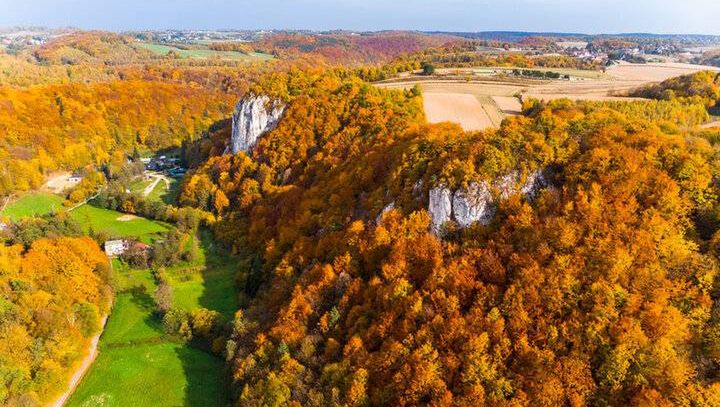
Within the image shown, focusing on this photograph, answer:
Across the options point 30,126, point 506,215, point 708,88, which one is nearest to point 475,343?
point 506,215

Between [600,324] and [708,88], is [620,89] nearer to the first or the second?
[708,88]

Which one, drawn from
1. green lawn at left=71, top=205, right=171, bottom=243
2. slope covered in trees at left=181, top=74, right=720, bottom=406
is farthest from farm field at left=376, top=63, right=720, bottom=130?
green lawn at left=71, top=205, right=171, bottom=243

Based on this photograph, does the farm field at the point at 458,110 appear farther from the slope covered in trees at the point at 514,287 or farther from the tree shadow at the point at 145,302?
the tree shadow at the point at 145,302

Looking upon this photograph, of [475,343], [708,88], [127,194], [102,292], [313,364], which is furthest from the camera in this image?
[127,194]

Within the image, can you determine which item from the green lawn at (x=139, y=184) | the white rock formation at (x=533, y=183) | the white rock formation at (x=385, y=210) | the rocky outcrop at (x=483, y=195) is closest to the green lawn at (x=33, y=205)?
the green lawn at (x=139, y=184)

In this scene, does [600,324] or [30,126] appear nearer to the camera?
[600,324]

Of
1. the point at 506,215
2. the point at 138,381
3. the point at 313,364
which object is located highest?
the point at 506,215

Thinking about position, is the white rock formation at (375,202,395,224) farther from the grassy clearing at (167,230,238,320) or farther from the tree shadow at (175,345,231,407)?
the grassy clearing at (167,230,238,320)
